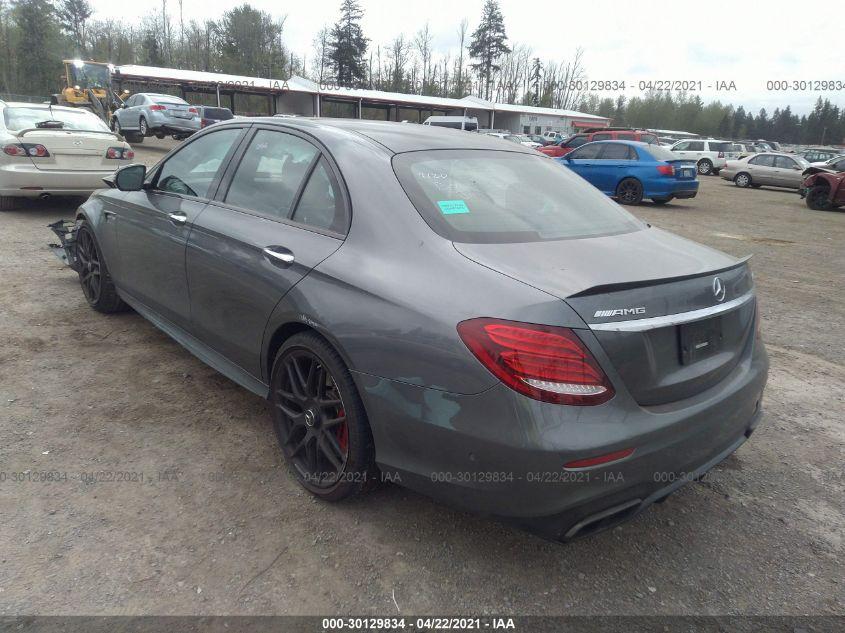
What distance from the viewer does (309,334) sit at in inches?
97.9

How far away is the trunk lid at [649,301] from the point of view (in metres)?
1.90

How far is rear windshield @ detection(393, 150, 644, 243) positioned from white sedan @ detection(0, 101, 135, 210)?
22.0ft

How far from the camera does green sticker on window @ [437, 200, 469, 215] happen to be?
7.82ft

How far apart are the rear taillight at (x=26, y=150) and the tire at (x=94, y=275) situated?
3628 mm

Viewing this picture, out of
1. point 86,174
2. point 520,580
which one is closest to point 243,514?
point 520,580

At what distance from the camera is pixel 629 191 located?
13672 mm

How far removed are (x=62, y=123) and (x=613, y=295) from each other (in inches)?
347

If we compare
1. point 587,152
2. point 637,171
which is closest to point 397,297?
point 637,171

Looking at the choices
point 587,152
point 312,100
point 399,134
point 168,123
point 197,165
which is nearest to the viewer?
point 399,134

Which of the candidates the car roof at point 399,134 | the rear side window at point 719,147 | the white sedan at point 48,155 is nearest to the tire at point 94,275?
the car roof at point 399,134

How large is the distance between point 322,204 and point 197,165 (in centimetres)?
138

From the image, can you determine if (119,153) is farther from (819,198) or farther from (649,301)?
(819,198)

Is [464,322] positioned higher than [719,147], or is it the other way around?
[719,147]

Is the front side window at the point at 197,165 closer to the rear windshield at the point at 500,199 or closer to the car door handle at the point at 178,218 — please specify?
the car door handle at the point at 178,218
